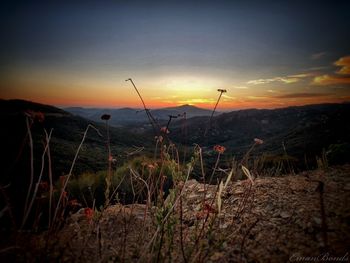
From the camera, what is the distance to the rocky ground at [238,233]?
1.83 metres

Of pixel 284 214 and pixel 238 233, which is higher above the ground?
pixel 284 214

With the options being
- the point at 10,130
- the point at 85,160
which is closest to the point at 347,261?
the point at 85,160

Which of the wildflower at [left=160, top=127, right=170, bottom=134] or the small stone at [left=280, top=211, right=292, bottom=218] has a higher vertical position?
the wildflower at [left=160, top=127, right=170, bottom=134]

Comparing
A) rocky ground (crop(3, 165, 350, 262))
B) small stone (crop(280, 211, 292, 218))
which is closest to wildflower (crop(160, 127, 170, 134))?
rocky ground (crop(3, 165, 350, 262))

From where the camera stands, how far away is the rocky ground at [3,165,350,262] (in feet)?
6.00

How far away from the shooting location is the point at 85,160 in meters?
15.0

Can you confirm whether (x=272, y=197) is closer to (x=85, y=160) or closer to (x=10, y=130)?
(x=85, y=160)

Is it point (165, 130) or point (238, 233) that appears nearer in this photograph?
point (165, 130)

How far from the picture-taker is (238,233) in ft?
7.91

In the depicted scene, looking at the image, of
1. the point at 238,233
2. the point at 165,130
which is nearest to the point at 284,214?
the point at 238,233

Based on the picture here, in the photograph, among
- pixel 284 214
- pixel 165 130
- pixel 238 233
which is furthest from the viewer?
pixel 284 214

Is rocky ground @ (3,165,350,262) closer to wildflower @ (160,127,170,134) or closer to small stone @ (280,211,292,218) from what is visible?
small stone @ (280,211,292,218)

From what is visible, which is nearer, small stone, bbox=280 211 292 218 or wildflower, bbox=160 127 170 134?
wildflower, bbox=160 127 170 134

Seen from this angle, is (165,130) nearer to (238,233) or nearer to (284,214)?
(238,233)
